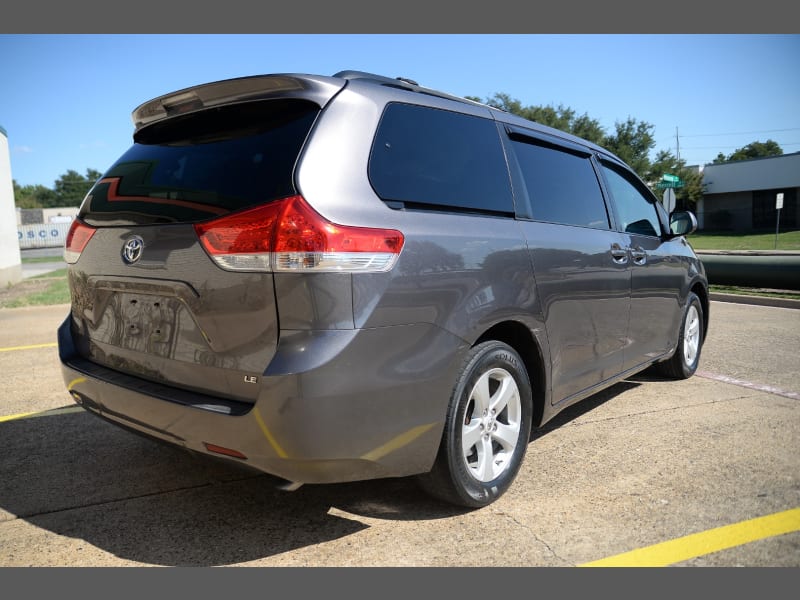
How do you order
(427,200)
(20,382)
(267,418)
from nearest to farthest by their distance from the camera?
1. (267,418)
2. (427,200)
3. (20,382)

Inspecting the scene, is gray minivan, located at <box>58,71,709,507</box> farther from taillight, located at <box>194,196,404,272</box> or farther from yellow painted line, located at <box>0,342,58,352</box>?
yellow painted line, located at <box>0,342,58,352</box>

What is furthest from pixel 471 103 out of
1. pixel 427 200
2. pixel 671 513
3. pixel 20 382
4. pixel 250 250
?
pixel 20 382

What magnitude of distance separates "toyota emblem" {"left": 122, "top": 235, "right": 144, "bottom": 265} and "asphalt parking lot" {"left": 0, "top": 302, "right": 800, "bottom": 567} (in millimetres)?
1041

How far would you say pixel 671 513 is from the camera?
2875 millimetres

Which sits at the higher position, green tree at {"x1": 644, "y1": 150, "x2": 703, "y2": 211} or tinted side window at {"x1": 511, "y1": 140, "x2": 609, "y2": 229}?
green tree at {"x1": 644, "y1": 150, "x2": 703, "y2": 211}

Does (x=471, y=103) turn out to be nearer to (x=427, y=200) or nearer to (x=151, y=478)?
(x=427, y=200)

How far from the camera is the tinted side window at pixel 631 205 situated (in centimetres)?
436

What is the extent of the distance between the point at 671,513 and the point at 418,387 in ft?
4.67

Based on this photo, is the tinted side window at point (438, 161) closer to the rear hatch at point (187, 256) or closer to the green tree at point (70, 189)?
the rear hatch at point (187, 256)

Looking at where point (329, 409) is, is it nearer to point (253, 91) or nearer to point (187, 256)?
point (187, 256)

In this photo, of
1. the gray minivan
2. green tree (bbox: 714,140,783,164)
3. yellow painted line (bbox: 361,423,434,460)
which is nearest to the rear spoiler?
the gray minivan

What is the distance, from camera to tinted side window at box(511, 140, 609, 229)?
11.1ft

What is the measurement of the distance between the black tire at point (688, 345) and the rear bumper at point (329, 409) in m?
3.40

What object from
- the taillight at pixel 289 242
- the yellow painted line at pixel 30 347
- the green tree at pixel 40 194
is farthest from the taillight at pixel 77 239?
the green tree at pixel 40 194
